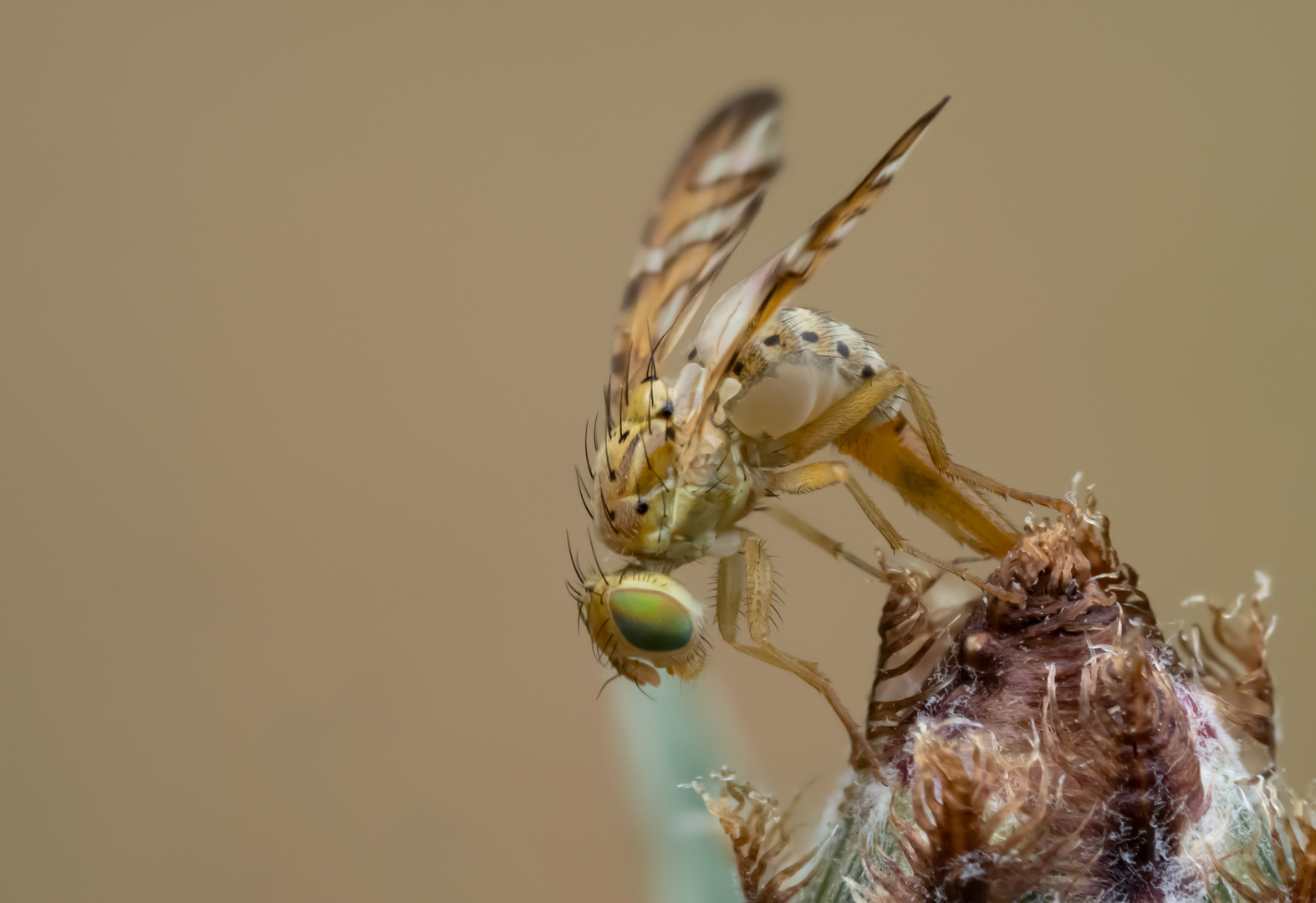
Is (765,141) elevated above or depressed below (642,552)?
above

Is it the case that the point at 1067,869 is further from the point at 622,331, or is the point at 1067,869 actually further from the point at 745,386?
the point at 622,331

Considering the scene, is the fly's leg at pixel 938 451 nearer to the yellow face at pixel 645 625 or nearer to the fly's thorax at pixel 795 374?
the fly's thorax at pixel 795 374

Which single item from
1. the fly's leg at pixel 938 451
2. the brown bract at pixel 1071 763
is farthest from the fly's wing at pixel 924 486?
the brown bract at pixel 1071 763

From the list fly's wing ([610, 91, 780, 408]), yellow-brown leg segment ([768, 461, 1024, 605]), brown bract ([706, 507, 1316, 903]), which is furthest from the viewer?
fly's wing ([610, 91, 780, 408])

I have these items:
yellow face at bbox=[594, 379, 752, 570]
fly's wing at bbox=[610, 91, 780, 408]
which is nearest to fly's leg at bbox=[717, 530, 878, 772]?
yellow face at bbox=[594, 379, 752, 570]

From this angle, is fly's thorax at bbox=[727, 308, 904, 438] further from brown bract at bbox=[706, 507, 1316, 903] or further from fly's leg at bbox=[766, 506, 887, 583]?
brown bract at bbox=[706, 507, 1316, 903]

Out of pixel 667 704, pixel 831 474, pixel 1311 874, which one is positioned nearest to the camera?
pixel 1311 874

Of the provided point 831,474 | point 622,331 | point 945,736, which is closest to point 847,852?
point 945,736
